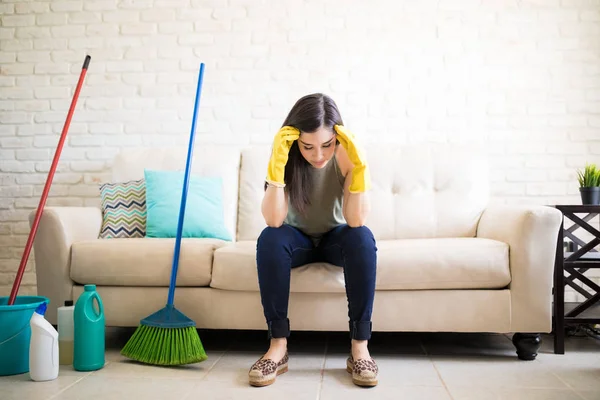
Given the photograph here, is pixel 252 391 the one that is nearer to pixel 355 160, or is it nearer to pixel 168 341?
pixel 168 341

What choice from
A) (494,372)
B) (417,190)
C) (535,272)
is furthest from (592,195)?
(494,372)

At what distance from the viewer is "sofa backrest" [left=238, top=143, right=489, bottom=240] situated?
254cm

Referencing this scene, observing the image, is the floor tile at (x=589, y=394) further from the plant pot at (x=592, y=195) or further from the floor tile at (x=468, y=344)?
the plant pot at (x=592, y=195)

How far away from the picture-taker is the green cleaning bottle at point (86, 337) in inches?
74.6

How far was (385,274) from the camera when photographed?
2.01 m

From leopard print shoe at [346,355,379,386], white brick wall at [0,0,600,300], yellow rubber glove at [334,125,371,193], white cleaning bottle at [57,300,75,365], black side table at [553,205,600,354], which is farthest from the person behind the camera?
white brick wall at [0,0,600,300]

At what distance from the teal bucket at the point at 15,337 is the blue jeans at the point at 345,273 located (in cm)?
77

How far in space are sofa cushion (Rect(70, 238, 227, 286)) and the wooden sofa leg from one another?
118 centimetres

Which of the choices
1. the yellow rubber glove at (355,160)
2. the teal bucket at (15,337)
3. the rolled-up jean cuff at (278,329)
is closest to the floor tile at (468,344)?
the rolled-up jean cuff at (278,329)

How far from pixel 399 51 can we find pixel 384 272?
4.72 feet

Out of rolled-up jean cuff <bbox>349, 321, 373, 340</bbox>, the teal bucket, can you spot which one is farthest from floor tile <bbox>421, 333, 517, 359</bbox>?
the teal bucket

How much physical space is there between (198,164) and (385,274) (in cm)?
119

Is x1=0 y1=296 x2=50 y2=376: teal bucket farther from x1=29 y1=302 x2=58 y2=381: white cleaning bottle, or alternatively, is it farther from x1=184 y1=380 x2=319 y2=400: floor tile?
x1=184 y1=380 x2=319 y2=400: floor tile

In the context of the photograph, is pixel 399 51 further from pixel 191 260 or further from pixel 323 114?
pixel 191 260
